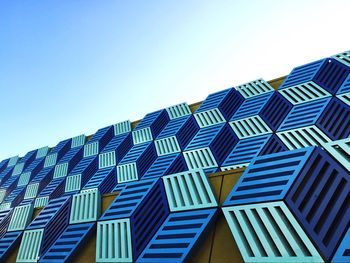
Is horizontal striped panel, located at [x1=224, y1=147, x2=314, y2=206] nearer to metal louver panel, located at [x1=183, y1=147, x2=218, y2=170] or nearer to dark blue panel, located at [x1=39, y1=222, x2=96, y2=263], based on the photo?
dark blue panel, located at [x1=39, y1=222, x2=96, y2=263]

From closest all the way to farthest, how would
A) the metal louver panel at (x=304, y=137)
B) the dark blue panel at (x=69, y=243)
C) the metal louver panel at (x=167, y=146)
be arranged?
A: the dark blue panel at (x=69, y=243)
the metal louver panel at (x=304, y=137)
the metal louver panel at (x=167, y=146)

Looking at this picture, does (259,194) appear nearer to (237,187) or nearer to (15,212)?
(237,187)

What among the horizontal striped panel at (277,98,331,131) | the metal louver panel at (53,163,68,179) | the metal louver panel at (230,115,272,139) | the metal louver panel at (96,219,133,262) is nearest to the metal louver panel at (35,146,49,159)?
the metal louver panel at (53,163,68,179)

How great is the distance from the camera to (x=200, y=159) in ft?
17.9

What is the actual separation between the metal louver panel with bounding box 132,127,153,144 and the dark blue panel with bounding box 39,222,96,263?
3.95 m

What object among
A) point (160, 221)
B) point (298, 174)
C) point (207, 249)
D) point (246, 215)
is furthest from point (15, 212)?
point (298, 174)

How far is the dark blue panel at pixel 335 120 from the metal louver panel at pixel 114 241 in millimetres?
3526

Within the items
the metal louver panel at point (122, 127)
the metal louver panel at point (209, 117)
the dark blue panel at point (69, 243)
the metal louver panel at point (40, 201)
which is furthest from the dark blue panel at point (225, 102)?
the metal louver panel at point (40, 201)

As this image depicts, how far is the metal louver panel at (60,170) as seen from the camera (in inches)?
341

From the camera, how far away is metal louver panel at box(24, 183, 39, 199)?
28.2 ft

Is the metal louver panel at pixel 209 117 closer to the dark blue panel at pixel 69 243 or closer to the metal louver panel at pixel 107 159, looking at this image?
the metal louver panel at pixel 107 159

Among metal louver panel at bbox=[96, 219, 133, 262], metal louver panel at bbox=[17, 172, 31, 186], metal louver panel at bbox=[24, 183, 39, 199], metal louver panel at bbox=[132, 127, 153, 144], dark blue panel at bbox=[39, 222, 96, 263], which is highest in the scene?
metal louver panel at bbox=[17, 172, 31, 186]

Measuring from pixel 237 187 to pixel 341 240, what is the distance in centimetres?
99

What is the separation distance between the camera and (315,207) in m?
2.15
